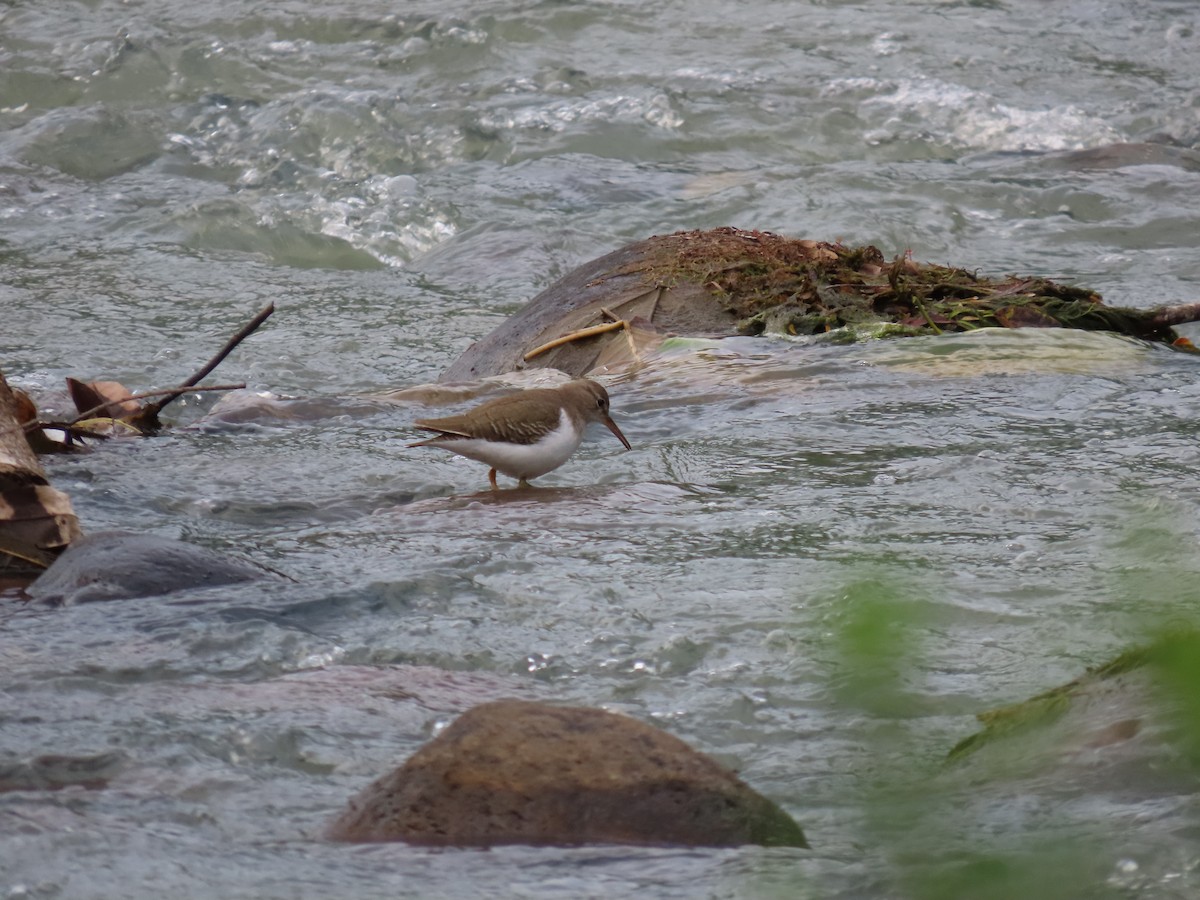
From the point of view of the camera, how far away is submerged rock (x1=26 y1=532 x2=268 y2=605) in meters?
4.89

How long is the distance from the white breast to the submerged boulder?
75.9 inches

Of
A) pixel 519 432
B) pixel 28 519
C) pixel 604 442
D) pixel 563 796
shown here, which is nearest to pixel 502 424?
pixel 519 432

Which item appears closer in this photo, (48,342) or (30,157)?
(48,342)

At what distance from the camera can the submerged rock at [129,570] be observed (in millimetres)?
4891

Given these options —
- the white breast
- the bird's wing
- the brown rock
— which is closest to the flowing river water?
the brown rock

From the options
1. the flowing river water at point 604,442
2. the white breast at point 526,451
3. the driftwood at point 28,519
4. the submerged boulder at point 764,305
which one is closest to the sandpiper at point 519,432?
the white breast at point 526,451

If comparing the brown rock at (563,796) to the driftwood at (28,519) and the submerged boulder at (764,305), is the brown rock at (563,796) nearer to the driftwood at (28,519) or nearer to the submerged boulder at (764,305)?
the driftwood at (28,519)

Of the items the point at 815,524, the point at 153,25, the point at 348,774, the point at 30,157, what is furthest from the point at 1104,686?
the point at 153,25

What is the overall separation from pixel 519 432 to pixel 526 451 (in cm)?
10

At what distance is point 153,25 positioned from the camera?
54.5 feet

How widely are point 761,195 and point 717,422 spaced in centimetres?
611

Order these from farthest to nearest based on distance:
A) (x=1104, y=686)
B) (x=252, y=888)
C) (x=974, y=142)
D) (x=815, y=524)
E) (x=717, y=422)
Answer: (x=974, y=142) → (x=717, y=422) → (x=815, y=524) → (x=1104, y=686) → (x=252, y=888)

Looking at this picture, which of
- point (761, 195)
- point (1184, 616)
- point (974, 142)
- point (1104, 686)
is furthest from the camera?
point (974, 142)

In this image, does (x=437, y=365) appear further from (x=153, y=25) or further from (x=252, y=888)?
(x=153, y=25)
